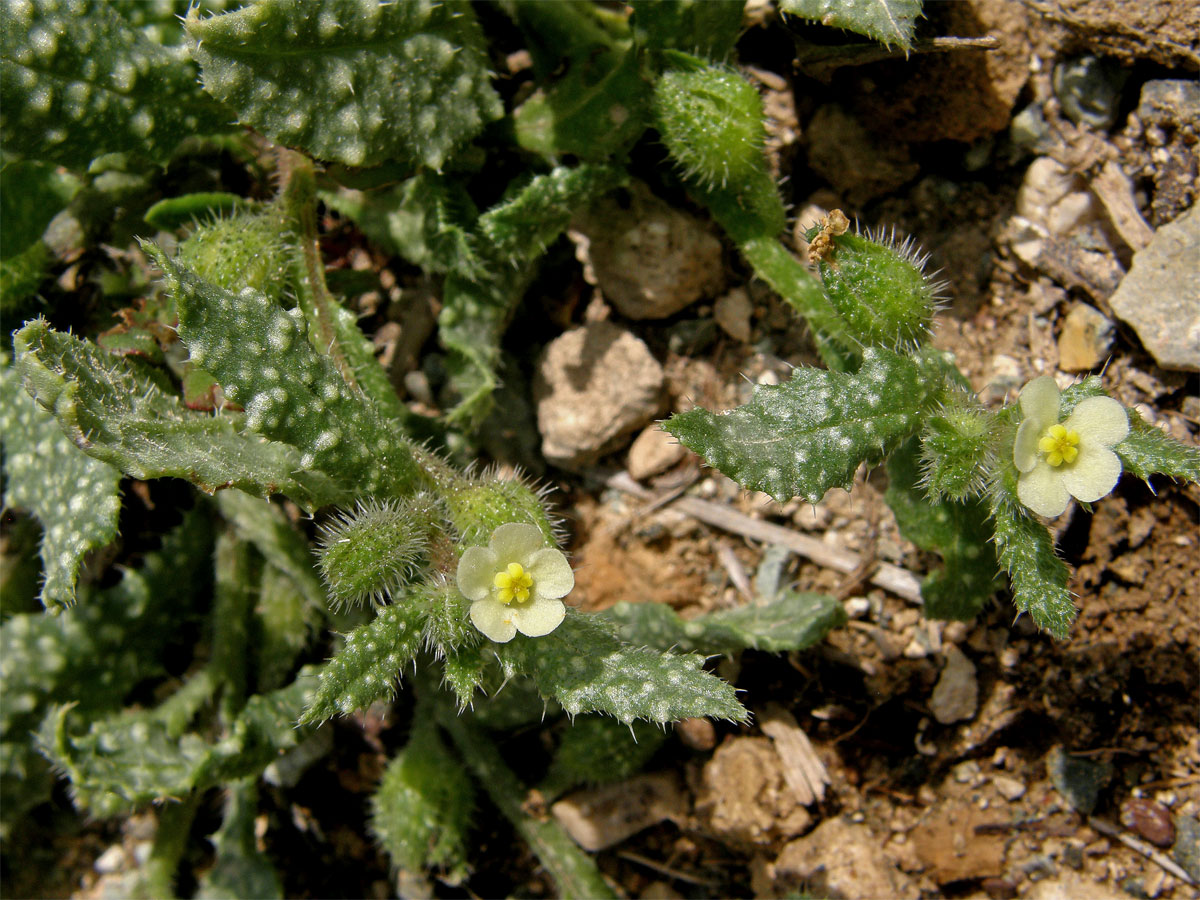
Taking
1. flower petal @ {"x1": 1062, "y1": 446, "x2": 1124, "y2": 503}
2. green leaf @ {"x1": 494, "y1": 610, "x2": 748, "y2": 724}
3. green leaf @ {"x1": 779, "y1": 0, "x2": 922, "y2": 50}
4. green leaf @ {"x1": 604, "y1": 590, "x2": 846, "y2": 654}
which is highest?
green leaf @ {"x1": 779, "y1": 0, "x2": 922, "y2": 50}

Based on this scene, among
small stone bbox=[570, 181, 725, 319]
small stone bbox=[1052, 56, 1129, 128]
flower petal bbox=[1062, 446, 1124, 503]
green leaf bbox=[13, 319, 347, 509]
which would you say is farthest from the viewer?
small stone bbox=[570, 181, 725, 319]

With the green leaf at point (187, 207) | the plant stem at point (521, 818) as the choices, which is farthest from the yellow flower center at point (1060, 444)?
the green leaf at point (187, 207)

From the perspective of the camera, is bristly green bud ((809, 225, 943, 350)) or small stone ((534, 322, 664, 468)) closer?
bristly green bud ((809, 225, 943, 350))

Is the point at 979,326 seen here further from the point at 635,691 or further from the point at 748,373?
the point at 635,691

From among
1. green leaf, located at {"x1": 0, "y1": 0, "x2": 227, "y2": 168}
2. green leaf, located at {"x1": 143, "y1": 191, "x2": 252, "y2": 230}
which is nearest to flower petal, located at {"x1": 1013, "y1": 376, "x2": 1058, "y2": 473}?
green leaf, located at {"x1": 143, "y1": 191, "x2": 252, "y2": 230}

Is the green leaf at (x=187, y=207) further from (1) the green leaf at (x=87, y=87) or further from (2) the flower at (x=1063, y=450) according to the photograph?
(2) the flower at (x=1063, y=450)

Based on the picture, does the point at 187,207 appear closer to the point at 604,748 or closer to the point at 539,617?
the point at 539,617

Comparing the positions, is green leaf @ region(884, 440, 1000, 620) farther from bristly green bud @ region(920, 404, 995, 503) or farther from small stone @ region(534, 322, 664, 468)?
small stone @ region(534, 322, 664, 468)
